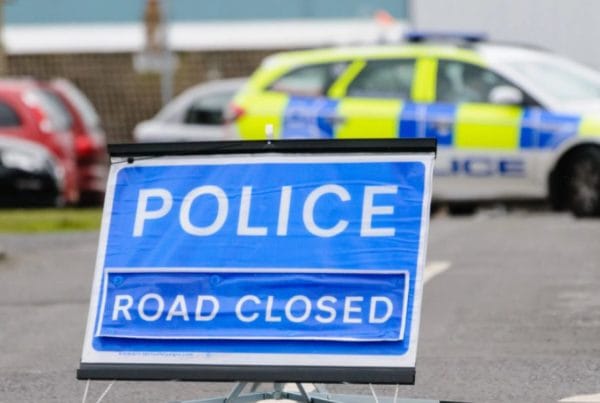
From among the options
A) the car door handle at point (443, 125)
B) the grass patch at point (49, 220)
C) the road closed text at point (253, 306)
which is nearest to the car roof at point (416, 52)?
the car door handle at point (443, 125)

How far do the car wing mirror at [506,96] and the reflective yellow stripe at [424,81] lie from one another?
1.82 feet

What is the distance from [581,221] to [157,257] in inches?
386

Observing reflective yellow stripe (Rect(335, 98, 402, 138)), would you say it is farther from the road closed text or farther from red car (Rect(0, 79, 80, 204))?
the road closed text

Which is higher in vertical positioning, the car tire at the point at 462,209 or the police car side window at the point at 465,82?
the police car side window at the point at 465,82

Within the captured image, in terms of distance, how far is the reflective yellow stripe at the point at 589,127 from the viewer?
51.8 ft

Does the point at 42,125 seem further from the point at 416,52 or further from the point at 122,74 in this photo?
the point at 122,74

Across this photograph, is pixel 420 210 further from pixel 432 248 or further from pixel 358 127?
pixel 358 127

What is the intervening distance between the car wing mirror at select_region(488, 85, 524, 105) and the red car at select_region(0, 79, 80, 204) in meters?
5.24

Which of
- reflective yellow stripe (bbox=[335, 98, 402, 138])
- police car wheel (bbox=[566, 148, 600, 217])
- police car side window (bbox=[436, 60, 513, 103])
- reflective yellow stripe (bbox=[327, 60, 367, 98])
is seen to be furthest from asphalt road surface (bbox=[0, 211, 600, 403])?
reflective yellow stripe (bbox=[327, 60, 367, 98])

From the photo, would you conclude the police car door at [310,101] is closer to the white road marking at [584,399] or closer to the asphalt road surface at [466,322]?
the asphalt road surface at [466,322]

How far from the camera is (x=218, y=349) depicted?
5.86 m

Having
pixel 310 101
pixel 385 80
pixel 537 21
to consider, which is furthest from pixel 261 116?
pixel 537 21

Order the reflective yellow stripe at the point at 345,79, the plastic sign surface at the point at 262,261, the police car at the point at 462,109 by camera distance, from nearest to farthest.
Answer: the plastic sign surface at the point at 262,261 < the police car at the point at 462,109 < the reflective yellow stripe at the point at 345,79

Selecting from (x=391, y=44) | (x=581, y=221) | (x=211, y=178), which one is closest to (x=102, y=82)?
(x=391, y=44)
